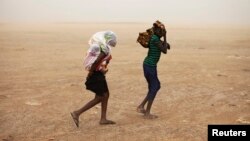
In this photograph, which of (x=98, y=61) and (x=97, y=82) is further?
(x=97, y=82)

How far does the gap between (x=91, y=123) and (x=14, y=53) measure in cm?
1174

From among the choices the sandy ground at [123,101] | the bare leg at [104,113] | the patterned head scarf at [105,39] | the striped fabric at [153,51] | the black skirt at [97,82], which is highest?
the patterned head scarf at [105,39]

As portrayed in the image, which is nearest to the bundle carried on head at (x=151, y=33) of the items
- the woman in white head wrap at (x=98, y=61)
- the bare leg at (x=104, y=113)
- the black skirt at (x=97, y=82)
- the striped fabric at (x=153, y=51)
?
the striped fabric at (x=153, y=51)

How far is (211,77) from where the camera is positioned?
38.8ft

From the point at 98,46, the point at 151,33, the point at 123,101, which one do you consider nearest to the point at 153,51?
the point at 151,33

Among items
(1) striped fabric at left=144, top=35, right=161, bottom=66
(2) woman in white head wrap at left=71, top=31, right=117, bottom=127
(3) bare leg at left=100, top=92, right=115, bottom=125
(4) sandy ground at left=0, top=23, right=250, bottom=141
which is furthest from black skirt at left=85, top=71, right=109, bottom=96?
(1) striped fabric at left=144, top=35, right=161, bottom=66

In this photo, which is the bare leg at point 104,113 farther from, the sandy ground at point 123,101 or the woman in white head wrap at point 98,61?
the sandy ground at point 123,101

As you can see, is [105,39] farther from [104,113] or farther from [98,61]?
[104,113]

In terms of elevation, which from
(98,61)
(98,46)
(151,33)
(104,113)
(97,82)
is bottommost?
(104,113)

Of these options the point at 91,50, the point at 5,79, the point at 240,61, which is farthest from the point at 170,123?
the point at 240,61

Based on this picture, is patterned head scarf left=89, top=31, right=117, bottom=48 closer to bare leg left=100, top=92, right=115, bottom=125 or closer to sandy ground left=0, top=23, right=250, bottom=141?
bare leg left=100, top=92, right=115, bottom=125

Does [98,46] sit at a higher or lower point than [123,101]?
higher

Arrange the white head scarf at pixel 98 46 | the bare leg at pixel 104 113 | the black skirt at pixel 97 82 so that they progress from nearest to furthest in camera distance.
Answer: the white head scarf at pixel 98 46 < the black skirt at pixel 97 82 < the bare leg at pixel 104 113

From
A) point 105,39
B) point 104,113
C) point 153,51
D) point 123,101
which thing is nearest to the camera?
point 105,39
